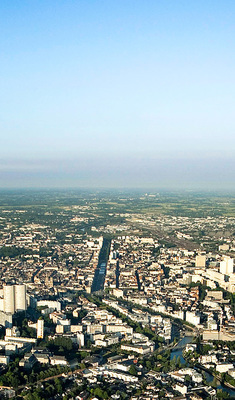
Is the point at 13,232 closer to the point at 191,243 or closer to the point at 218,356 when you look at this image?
the point at 191,243

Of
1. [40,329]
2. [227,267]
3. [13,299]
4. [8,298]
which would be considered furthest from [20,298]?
[227,267]

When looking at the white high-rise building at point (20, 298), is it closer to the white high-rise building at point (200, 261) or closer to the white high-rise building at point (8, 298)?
the white high-rise building at point (8, 298)

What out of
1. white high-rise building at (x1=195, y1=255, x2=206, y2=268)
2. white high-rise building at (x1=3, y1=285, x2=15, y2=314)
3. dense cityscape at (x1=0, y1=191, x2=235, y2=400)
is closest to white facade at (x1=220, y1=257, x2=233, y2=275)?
dense cityscape at (x1=0, y1=191, x2=235, y2=400)

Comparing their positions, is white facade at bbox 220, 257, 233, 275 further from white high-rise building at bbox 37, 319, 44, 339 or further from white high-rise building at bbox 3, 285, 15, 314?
white high-rise building at bbox 37, 319, 44, 339

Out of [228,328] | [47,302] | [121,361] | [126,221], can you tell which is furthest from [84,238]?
[121,361]

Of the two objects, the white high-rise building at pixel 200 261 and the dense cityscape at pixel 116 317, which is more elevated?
the white high-rise building at pixel 200 261

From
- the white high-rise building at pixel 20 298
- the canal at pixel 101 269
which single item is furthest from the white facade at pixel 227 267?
the white high-rise building at pixel 20 298

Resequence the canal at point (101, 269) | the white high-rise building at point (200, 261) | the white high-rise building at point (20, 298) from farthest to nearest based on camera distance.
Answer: the white high-rise building at point (200, 261) → the canal at point (101, 269) → the white high-rise building at point (20, 298)
